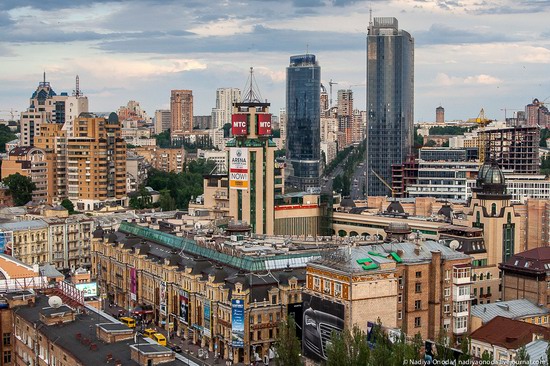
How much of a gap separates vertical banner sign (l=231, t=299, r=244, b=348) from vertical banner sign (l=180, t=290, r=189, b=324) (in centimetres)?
803

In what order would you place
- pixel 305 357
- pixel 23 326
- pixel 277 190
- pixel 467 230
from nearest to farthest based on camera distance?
1. pixel 23 326
2. pixel 305 357
3. pixel 467 230
4. pixel 277 190

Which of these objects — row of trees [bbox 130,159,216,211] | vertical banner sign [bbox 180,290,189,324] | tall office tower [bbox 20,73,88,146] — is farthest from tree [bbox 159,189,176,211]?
vertical banner sign [bbox 180,290,189,324]

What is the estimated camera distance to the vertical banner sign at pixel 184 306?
69.8 m

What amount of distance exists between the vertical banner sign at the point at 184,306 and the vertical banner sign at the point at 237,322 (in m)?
8.03

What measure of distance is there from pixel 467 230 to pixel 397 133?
398ft

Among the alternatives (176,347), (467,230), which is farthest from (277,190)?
(176,347)

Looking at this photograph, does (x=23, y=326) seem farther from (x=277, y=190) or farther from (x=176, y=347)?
(x=277, y=190)

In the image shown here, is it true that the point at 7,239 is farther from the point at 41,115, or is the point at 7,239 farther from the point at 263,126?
the point at 41,115

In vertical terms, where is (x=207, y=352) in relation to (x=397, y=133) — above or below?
below

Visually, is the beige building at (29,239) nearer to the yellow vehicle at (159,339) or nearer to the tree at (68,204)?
the tree at (68,204)

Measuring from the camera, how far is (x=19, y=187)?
133750 millimetres

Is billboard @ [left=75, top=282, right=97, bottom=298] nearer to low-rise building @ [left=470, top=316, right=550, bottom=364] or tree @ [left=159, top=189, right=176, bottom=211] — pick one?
low-rise building @ [left=470, top=316, right=550, bottom=364]

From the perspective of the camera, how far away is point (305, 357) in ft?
187

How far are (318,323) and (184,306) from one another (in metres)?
17.5
